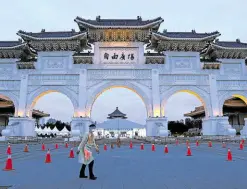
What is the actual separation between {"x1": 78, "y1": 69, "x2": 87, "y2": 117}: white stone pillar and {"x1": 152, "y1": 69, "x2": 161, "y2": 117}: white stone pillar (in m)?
7.23

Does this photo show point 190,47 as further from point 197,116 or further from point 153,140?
point 197,116

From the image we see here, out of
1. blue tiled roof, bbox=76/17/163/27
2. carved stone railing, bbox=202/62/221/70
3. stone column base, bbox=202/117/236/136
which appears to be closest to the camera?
stone column base, bbox=202/117/236/136

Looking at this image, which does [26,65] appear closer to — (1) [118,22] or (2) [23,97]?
(2) [23,97]

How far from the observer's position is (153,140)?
81.7ft

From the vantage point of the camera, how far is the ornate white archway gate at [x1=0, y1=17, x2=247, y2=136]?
27.4 m

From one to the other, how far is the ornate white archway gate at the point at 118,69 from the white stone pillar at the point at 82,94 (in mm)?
103

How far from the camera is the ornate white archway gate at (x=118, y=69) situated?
90.0ft

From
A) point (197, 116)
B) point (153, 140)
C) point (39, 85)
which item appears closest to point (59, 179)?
point (153, 140)

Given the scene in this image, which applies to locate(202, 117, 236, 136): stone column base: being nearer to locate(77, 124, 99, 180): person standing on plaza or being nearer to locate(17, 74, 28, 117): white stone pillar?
locate(17, 74, 28, 117): white stone pillar

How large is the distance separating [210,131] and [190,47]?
31.1ft

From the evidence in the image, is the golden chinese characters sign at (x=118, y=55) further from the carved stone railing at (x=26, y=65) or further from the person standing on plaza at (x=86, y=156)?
the person standing on plaza at (x=86, y=156)

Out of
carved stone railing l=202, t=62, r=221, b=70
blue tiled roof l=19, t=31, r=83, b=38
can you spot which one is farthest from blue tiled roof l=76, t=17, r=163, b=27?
carved stone railing l=202, t=62, r=221, b=70

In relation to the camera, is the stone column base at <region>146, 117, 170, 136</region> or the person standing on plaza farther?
the stone column base at <region>146, 117, 170, 136</region>

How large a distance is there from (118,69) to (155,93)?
4715mm
